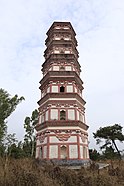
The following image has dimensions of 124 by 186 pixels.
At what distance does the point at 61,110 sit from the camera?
20391 millimetres

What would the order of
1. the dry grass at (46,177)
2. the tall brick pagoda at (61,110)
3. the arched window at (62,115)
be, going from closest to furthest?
the dry grass at (46,177) < the tall brick pagoda at (61,110) < the arched window at (62,115)

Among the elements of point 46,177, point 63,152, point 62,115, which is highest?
point 62,115

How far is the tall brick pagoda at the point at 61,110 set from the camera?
18.9 meters

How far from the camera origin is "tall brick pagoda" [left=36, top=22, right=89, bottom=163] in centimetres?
1891

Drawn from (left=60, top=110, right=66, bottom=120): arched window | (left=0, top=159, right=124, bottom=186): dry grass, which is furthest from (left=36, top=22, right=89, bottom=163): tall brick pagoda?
(left=0, top=159, right=124, bottom=186): dry grass

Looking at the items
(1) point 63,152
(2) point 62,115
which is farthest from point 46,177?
(2) point 62,115

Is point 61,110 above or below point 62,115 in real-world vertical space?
above

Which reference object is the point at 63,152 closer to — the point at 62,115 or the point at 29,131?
the point at 62,115

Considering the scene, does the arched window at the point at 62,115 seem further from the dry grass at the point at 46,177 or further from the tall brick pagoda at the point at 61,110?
the dry grass at the point at 46,177

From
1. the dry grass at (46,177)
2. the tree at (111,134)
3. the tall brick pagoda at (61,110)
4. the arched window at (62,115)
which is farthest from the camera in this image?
the tree at (111,134)

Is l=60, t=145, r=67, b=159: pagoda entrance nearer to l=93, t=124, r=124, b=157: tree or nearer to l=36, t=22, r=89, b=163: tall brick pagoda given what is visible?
l=36, t=22, r=89, b=163: tall brick pagoda

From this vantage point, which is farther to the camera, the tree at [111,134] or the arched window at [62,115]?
the tree at [111,134]

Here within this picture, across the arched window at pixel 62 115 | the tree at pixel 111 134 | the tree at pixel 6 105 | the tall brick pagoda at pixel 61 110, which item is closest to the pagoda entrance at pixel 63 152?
the tall brick pagoda at pixel 61 110

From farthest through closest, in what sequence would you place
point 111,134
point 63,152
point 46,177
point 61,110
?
1. point 111,134
2. point 61,110
3. point 63,152
4. point 46,177
